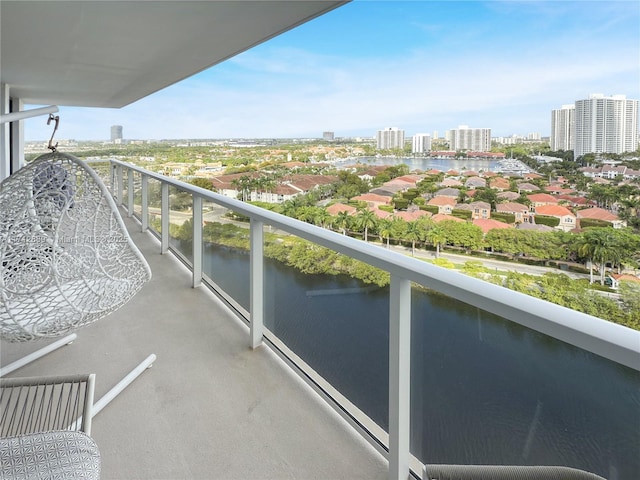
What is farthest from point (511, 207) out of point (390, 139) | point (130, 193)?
point (130, 193)

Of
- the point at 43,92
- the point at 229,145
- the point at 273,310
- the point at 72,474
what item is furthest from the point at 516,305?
the point at 229,145

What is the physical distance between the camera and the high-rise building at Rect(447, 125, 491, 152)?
7.26 meters

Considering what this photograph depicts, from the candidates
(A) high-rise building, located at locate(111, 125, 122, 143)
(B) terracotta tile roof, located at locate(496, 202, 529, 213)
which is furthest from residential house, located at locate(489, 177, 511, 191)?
(A) high-rise building, located at locate(111, 125, 122, 143)

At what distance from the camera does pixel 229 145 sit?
37.7ft

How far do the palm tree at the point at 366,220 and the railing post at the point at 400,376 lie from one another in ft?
15.8

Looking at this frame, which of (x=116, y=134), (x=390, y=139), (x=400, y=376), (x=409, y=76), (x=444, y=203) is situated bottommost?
(x=400, y=376)

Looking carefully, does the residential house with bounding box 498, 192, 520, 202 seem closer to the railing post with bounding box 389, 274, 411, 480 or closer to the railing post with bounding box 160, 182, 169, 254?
the railing post with bounding box 160, 182, 169, 254

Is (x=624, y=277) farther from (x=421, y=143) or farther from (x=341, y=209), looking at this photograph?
(x=421, y=143)

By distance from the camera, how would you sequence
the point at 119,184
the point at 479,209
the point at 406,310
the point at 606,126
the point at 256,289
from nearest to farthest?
1. the point at 406,310
2. the point at 256,289
3. the point at 606,126
4. the point at 479,209
5. the point at 119,184

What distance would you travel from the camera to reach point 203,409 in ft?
6.48

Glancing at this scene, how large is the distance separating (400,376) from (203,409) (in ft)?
3.21

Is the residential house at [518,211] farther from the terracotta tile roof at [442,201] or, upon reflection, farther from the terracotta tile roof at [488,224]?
the terracotta tile roof at [442,201]

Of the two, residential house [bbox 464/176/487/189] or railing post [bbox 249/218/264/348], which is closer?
railing post [bbox 249/218/264/348]

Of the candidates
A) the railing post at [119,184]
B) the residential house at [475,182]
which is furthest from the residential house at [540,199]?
the railing post at [119,184]
